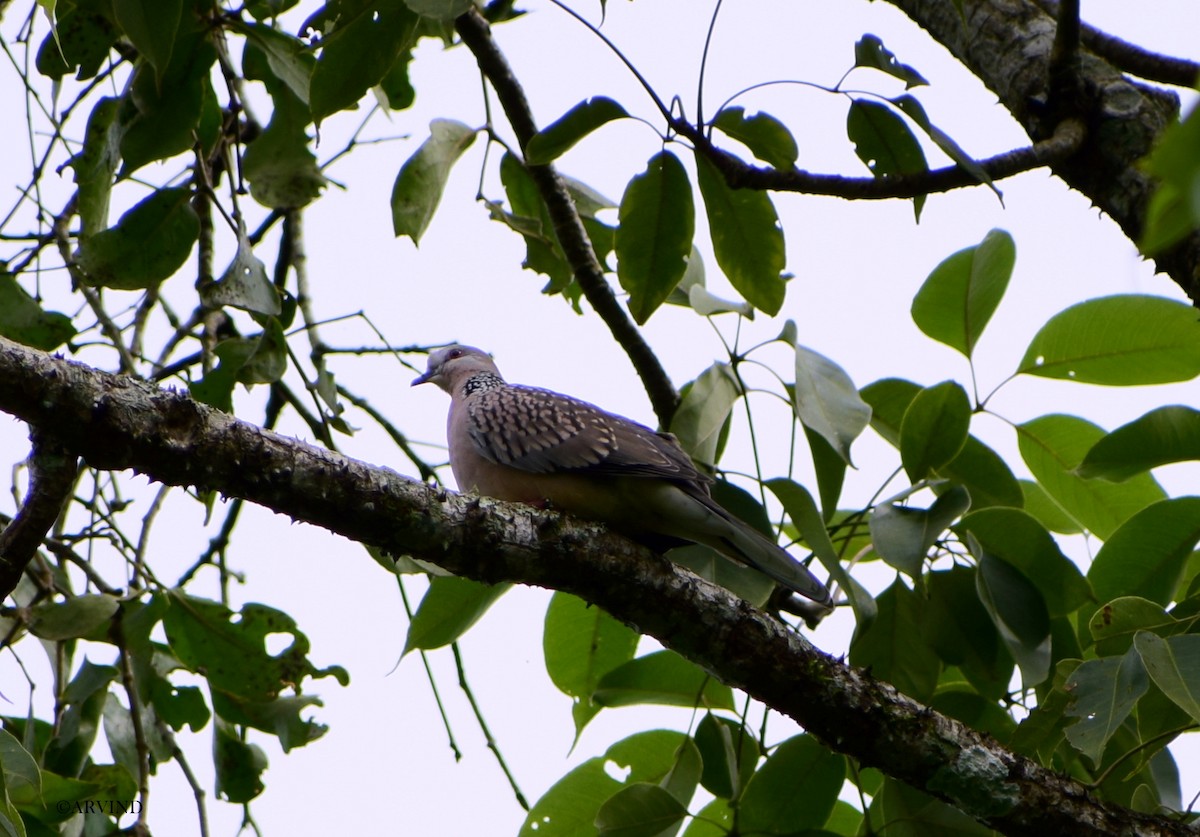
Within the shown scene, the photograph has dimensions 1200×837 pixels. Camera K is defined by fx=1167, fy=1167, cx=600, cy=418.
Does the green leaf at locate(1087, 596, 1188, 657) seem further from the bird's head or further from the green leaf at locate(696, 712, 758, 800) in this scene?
the bird's head

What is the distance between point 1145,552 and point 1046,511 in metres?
0.69

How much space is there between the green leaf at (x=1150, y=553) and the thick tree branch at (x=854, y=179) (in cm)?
83

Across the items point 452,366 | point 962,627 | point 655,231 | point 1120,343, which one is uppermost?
point 452,366

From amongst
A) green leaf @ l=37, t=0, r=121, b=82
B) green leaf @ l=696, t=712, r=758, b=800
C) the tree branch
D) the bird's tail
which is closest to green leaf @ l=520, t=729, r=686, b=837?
green leaf @ l=696, t=712, r=758, b=800

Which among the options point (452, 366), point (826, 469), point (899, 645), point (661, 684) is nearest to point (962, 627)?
point (899, 645)

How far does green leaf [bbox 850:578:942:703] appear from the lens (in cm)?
286

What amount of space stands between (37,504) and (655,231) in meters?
1.60

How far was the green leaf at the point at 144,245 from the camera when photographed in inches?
123

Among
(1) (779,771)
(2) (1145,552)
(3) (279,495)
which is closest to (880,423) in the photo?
(2) (1145,552)

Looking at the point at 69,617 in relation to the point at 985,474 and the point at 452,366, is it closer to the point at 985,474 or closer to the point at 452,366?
the point at 985,474

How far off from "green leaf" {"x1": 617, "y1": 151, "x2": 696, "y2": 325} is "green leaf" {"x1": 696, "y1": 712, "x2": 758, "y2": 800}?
43.1 inches

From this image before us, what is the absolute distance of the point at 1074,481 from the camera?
3135 mm

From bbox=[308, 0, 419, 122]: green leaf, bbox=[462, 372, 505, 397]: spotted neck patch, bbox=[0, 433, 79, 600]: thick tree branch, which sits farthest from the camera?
bbox=[462, 372, 505, 397]: spotted neck patch

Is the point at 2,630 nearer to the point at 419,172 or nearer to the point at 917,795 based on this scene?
the point at 419,172
